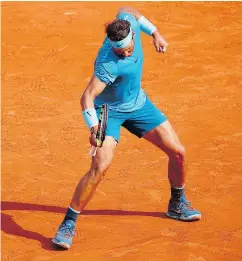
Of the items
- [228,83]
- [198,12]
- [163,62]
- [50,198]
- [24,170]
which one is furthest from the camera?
[198,12]

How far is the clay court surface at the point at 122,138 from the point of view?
884 centimetres

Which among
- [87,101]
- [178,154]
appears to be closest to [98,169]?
[87,101]

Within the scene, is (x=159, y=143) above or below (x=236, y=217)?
above

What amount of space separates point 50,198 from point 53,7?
711cm

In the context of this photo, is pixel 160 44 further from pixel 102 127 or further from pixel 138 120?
pixel 102 127

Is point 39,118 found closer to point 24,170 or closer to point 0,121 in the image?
point 0,121

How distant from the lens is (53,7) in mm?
16297

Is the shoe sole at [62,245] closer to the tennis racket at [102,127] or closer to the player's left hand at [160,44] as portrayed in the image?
the tennis racket at [102,127]

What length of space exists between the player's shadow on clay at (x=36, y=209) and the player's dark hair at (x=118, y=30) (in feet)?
7.10

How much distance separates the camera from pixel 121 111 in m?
8.74

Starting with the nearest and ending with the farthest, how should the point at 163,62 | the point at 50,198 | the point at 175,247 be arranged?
the point at 175,247 < the point at 50,198 < the point at 163,62

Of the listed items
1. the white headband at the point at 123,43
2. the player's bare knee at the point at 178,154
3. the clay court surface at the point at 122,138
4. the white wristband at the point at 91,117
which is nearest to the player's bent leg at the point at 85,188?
the clay court surface at the point at 122,138

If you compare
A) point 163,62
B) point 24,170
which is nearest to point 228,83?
point 163,62

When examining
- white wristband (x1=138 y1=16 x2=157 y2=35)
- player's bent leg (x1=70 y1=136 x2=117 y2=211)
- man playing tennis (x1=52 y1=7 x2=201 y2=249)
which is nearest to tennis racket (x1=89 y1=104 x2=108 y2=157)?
man playing tennis (x1=52 y1=7 x2=201 y2=249)
